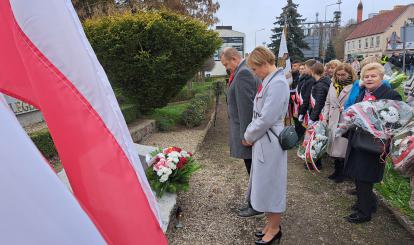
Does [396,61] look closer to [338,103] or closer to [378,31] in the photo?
[338,103]

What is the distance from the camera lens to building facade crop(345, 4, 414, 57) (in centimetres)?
5112

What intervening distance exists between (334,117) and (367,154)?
5.04ft

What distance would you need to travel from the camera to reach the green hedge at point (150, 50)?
295 inches

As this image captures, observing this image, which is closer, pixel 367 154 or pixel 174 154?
pixel 367 154

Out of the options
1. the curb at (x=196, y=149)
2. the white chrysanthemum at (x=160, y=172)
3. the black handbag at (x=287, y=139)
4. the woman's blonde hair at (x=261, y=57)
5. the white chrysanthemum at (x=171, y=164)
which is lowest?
the curb at (x=196, y=149)

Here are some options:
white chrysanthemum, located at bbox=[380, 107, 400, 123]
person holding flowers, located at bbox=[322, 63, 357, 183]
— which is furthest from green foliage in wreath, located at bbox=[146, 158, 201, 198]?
white chrysanthemum, located at bbox=[380, 107, 400, 123]

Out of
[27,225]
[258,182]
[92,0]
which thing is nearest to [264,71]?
[258,182]

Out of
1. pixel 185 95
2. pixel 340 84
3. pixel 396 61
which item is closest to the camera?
pixel 340 84

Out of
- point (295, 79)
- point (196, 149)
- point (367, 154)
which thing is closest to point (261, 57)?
point (367, 154)

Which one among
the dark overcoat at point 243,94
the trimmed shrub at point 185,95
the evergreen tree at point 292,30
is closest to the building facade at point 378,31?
the evergreen tree at point 292,30

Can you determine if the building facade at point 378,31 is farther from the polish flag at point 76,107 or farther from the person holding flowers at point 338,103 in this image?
the polish flag at point 76,107

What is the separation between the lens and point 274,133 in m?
3.27

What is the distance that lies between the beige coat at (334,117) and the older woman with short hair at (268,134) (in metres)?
1.89

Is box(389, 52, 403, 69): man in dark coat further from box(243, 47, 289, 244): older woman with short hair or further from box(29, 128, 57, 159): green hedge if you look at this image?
box(29, 128, 57, 159): green hedge
